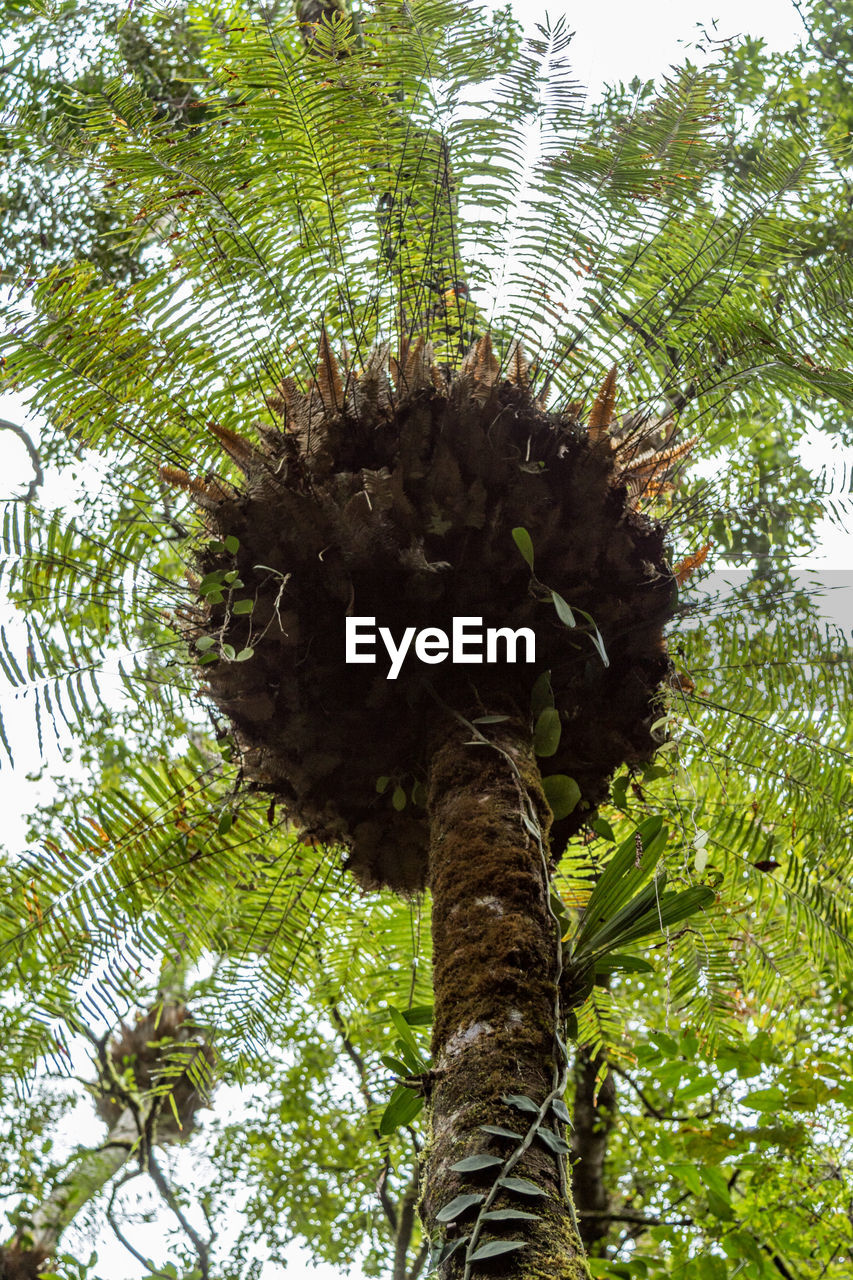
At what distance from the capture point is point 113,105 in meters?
2.53

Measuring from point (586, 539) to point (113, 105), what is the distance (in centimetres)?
164

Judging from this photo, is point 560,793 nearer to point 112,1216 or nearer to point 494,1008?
point 494,1008

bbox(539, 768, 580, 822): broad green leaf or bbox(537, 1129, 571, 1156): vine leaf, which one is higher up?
bbox(539, 768, 580, 822): broad green leaf

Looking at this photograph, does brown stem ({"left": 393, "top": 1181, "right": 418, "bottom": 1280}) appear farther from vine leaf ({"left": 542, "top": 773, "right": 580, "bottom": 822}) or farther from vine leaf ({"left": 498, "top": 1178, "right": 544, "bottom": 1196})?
vine leaf ({"left": 498, "top": 1178, "right": 544, "bottom": 1196})

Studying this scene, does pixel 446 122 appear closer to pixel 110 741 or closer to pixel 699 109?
pixel 699 109

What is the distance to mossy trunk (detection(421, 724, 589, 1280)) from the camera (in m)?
1.28

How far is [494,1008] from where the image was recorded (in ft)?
5.05

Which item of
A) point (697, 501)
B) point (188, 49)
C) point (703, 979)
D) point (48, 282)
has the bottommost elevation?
point (703, 979)

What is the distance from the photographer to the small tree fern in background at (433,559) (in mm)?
2045

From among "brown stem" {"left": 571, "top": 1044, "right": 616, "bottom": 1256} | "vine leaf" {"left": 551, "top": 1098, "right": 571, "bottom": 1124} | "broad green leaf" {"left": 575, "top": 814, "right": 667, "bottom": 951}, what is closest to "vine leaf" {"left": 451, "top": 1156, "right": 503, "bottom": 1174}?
"vine leaf" {"left": 551, "top": 1098, "right": 571, "bottom": 1124}

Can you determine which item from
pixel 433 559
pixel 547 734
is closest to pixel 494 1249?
pixel 547 734

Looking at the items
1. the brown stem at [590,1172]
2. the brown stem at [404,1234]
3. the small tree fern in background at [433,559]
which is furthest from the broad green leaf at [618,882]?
the brown stem at [404,1234]

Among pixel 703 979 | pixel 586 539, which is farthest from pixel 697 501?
pixel 703 979

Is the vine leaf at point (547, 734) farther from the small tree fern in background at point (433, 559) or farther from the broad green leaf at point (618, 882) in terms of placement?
the broad green leaf at point (618, 882)
